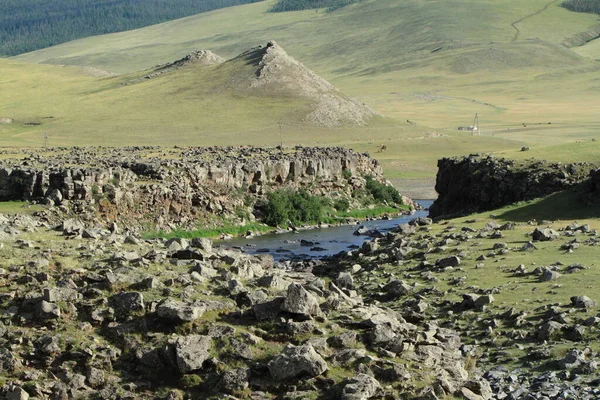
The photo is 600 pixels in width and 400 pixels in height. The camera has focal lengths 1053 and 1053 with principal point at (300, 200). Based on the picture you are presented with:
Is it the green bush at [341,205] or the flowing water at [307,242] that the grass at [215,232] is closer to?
the flowing water at [307,242]

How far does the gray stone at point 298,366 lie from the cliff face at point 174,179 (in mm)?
42935

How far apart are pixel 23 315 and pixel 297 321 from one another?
614 cm

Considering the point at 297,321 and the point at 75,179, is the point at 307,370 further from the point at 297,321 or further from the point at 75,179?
the point at 75,179

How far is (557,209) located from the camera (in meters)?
52.7

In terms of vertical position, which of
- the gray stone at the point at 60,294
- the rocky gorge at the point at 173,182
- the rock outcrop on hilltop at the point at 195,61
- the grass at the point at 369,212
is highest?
the rock outcrop on hilltop at the point at 195,61

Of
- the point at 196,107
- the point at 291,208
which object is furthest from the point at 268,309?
the point at 196,107

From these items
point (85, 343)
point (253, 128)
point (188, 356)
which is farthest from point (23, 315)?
point (253, 128)

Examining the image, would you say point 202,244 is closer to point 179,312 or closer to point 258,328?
point 179,312

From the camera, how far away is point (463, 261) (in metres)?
37.6

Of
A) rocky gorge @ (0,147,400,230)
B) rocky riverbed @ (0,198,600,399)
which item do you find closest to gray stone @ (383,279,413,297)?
rocky riverbed @ (0,198,600,399)

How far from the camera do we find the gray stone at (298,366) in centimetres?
2142

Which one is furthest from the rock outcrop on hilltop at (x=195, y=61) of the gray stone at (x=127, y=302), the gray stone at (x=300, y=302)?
the gray stone at (x=300, y=302)

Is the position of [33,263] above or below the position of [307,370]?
above

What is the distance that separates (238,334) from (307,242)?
39.1 meters
